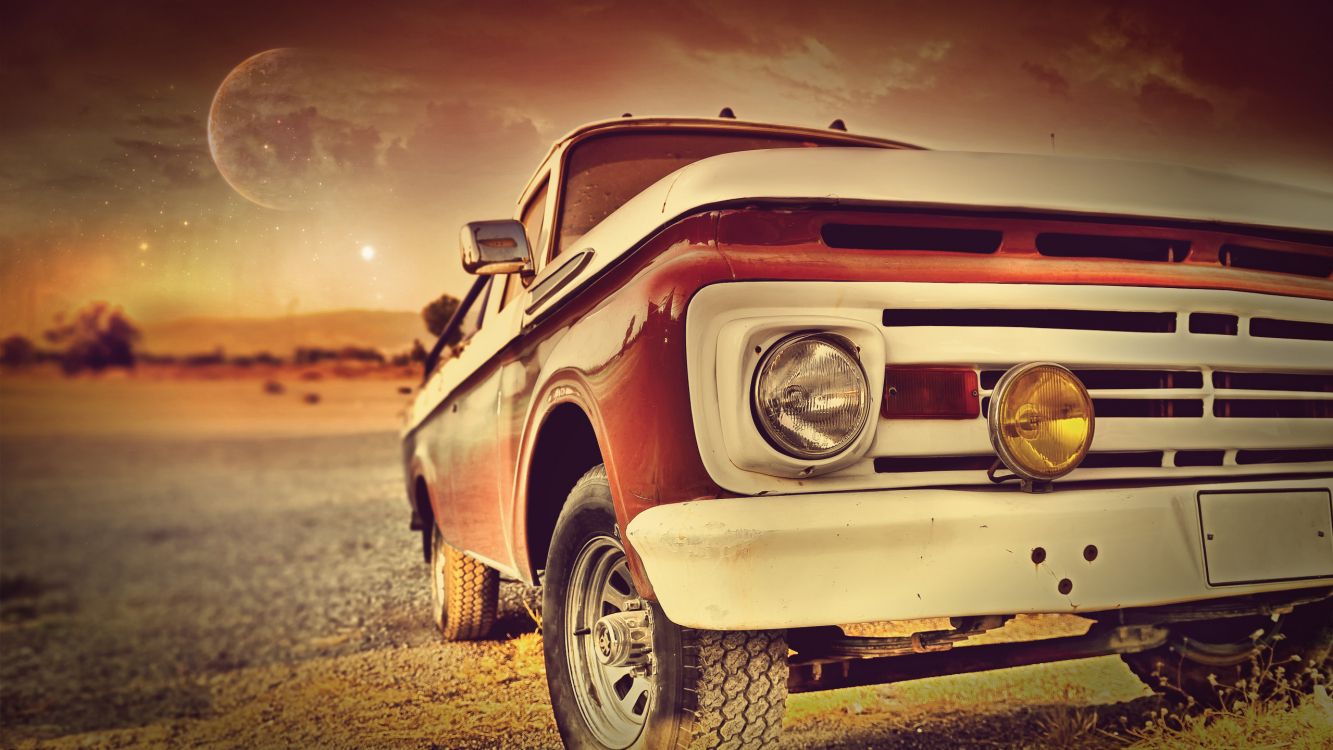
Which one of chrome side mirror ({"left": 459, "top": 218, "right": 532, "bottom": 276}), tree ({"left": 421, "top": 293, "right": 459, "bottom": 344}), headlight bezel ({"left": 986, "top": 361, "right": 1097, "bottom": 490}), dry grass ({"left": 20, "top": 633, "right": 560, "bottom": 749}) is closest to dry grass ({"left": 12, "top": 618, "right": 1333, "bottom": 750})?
dry grass ({"left": 20, "top": 633, "right": 560, "bottom": 749})

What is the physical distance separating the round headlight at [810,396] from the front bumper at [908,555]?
0.10 meters

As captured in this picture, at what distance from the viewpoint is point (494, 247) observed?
2.89 meters

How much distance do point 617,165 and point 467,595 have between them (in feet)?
7.87

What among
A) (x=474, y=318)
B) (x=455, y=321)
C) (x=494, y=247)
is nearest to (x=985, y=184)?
(x=494, y=247)

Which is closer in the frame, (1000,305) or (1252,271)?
(1000,305)

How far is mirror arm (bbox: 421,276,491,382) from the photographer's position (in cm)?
456

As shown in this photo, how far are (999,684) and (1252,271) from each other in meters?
1.85

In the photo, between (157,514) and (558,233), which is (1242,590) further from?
(157,514)

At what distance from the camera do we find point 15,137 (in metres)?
4.22

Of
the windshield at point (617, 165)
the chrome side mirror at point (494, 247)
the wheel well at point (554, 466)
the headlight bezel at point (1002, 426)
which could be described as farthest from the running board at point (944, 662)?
the windshield at point (617, 165)

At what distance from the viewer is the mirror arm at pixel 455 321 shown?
14.9 ft

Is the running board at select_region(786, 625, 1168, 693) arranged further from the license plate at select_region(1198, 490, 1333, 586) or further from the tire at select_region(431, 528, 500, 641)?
the tire at select_region(431, 528, 500, 641)

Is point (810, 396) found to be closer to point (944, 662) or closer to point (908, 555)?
point (908, 555)

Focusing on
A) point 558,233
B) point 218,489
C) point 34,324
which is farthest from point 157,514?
point 558,233
